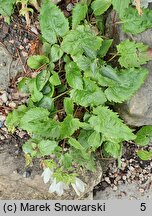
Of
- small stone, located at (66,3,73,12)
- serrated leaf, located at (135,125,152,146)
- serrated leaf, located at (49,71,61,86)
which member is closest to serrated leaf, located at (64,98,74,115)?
serrated leaf, located at (49,71,61,86)

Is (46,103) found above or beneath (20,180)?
above

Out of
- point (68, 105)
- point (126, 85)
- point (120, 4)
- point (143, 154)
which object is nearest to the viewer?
point (120, 4)

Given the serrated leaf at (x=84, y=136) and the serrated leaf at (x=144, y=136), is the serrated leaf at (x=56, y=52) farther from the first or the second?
the serrated leaf at (x=144, y=136)

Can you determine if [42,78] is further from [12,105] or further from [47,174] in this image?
[47,174]

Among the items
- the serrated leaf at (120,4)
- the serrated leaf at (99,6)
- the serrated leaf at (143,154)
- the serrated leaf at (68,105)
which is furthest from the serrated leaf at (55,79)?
the serrated leaf at (143,154)

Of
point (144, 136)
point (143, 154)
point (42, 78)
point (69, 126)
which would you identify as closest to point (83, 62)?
point (42, 78)

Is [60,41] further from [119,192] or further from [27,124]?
[119,192]

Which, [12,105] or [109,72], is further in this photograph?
[12,105]

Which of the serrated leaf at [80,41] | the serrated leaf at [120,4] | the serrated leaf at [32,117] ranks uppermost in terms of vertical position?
the serrated leaf at [120,4]
